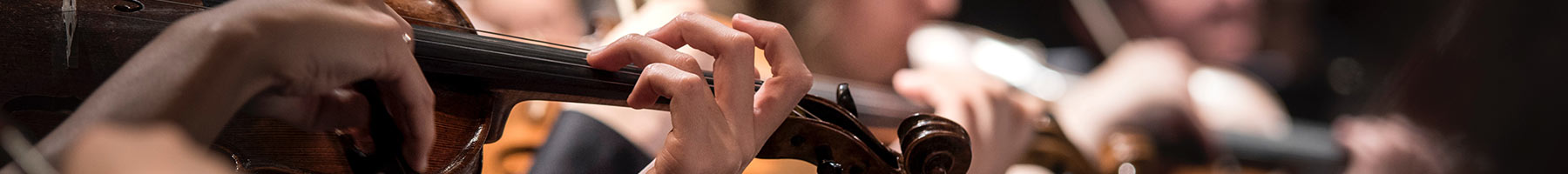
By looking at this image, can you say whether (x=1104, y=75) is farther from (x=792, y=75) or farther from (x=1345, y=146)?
(x=792, y=75)

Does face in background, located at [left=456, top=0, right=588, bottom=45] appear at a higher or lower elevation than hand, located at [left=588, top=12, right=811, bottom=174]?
lower

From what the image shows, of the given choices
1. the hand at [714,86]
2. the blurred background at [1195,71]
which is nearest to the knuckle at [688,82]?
the hand at [714,86]

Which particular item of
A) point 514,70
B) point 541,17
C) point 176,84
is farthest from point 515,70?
point 541,17

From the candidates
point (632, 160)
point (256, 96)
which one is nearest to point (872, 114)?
point (632, 160)

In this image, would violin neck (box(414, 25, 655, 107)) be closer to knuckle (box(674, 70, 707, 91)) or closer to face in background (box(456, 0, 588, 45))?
knuckle (box(674, 70, 707, 91))

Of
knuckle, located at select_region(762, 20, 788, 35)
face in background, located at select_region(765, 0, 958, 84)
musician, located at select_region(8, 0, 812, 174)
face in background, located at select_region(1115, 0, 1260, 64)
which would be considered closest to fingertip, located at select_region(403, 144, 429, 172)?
musician, located at select_region(8, 0, 812, 174)

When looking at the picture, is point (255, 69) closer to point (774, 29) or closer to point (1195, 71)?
point (774, 29)

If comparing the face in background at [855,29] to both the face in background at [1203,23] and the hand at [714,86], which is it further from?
the hand at [714,86]
